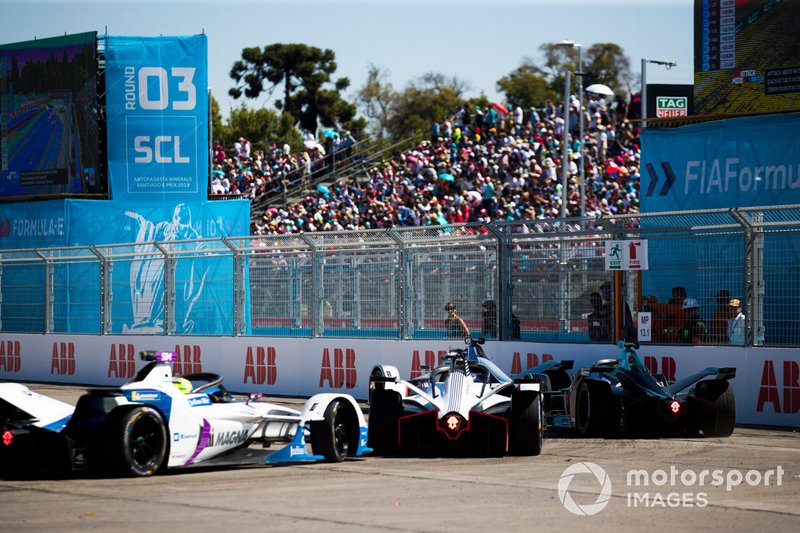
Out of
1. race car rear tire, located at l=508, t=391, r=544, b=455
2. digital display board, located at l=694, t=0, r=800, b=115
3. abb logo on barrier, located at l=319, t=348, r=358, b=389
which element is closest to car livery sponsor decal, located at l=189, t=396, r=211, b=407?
race car rear tire, located at l=508, t=391, r=544, b=455

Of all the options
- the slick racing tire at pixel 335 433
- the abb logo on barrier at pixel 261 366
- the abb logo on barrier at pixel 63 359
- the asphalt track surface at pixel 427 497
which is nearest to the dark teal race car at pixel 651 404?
the asphalt track surface at pixel 427 497

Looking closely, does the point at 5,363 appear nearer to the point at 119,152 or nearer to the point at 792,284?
the point at 119,152

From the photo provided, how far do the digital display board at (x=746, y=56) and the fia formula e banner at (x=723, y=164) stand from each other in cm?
34

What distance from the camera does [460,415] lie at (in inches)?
456

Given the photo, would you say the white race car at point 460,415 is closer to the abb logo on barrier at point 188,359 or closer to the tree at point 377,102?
the abb logo on barrier at point 188,359

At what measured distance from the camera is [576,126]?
43781 millimetres

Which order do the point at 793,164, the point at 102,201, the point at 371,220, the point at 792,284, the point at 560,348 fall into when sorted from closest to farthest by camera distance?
the point at 792,284, the point at 560,348, the point at 793,164, the point at 102,201, the point at 371,220

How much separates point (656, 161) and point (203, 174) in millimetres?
12096

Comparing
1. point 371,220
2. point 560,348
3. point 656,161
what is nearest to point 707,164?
point 656,161

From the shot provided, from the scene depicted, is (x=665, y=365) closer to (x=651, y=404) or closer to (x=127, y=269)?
(x=651, y=404)

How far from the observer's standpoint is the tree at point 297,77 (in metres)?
72.4

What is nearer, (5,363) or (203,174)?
(5,363)

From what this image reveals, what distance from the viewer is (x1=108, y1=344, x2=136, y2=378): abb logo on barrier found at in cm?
2239

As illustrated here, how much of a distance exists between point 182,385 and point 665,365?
7102mm
